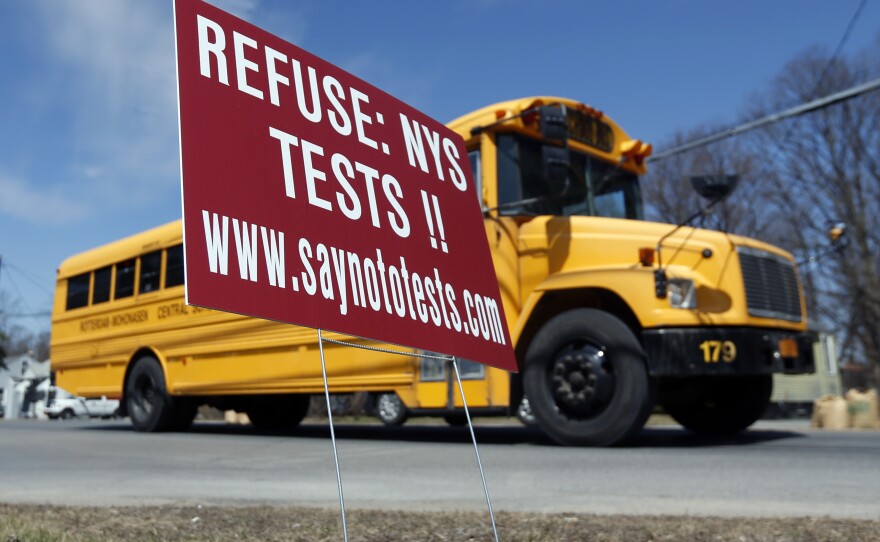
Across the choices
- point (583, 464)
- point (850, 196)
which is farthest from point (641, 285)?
point (850, 196)

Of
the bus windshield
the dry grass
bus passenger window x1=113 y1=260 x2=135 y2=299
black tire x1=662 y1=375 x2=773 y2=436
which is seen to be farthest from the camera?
bus passenger window x1=113 y1=260 x2=135 y2=299

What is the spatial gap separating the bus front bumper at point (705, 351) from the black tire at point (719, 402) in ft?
3.34

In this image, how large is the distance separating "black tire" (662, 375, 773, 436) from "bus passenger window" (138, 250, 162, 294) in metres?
6.19

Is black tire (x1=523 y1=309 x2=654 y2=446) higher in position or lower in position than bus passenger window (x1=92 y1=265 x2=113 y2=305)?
lower

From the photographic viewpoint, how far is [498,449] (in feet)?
23.0

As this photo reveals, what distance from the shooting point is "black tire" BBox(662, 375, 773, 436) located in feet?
25.3

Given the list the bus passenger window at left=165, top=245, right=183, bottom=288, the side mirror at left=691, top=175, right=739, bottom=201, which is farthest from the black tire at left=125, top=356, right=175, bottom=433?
the side mirror at left=691, top=175, right=739, bottom=201

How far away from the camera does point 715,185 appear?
21.1 ft

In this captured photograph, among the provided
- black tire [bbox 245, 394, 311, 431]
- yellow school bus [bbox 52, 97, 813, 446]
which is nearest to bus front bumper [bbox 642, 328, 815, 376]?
yellow school bus [bbox 52, 97, 813, 446]

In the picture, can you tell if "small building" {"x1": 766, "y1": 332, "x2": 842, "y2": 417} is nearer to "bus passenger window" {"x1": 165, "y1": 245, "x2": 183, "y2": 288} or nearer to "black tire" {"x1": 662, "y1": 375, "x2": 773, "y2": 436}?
"black tire" {"x1": 662, "y1": 375, "x2": 773, "y2": 436}

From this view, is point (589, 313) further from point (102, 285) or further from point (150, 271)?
point (102, 285)

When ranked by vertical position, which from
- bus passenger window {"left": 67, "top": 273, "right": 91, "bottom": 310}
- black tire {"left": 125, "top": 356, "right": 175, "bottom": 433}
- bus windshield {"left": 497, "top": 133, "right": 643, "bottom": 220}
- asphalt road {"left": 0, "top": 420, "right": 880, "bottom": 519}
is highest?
bus passenger window {"left": 67, "top": 273, "right": 91, "bottom": 310}

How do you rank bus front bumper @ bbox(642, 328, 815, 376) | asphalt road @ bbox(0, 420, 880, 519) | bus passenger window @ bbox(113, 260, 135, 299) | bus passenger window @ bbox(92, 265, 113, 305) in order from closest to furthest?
asphalt road @ bbox(0, 420, 880, 519)
bus front bumper @ bbox(642, 328, 815, 376)
bus passenger window @ bbox(113, 260, 135, 299)
bus passenger window @ bbox(92, 265, 113, 305)

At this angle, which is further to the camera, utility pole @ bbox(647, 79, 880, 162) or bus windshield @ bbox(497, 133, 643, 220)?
utility pole @ bbox(647, 79, 880, 162)
